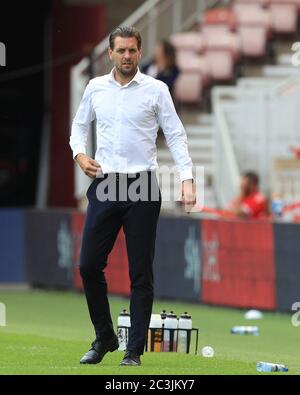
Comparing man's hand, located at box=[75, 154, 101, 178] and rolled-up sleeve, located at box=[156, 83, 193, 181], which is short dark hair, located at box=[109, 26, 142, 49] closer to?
rolled-up sleeve, located at box=[156, 83, 193, 181]

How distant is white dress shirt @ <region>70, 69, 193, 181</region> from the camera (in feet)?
33.7

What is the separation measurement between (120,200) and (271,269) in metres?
7.69

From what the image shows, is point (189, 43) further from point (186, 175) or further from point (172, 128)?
point (186, 175)

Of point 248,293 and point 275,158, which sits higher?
point 275,158

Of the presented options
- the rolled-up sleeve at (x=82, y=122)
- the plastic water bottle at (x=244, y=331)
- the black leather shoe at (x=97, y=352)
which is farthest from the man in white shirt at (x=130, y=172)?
the plastic water bottle at (x=244, y=331)

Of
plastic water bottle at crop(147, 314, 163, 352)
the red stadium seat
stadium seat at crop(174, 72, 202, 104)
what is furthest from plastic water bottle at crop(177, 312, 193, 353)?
the red stadium seat

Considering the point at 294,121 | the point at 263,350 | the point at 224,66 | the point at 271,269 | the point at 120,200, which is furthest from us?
the point at 224,66

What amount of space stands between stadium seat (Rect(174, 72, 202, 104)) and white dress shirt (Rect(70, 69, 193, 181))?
44.3 feet

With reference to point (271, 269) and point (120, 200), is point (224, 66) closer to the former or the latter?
point (271, 269)

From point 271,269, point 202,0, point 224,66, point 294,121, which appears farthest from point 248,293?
point 202,0

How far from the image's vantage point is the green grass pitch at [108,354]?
10281mm

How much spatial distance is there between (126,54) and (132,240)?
123 cm

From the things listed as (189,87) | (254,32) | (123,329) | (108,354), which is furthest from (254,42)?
(108,354)

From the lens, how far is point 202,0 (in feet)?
83.6
